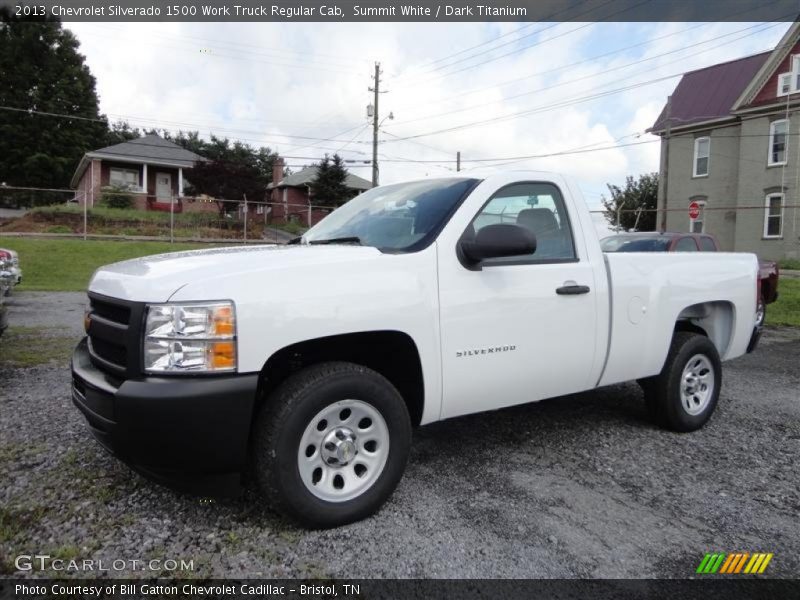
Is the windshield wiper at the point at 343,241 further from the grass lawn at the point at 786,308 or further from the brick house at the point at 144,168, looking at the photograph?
the brick house at the point at 144,168

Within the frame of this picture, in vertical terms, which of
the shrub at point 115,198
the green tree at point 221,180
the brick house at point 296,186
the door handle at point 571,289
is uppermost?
the brick house at point 296,186

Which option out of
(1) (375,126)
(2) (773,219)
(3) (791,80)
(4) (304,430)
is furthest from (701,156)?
(4) (304,430)

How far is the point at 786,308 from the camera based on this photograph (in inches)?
501

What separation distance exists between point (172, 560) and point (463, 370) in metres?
1.71

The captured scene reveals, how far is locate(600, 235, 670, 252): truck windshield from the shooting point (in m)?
10.5

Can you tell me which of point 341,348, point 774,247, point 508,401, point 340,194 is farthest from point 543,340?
point 340,194

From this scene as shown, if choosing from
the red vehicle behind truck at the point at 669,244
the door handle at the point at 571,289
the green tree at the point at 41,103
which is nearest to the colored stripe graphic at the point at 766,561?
the door handle at the point at 571,289

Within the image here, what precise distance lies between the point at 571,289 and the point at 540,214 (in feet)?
1.89

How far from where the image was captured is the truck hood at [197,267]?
263cm

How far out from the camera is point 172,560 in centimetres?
258

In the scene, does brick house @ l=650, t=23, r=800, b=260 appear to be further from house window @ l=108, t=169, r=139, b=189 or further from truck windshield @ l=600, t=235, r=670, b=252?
house window @ l=108, t=169, r=139, b=189

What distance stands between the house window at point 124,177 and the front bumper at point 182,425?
34.2 meters

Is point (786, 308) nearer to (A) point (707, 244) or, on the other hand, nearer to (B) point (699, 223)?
(A) point (707, 244)

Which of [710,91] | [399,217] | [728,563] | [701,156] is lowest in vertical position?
[728,563]
